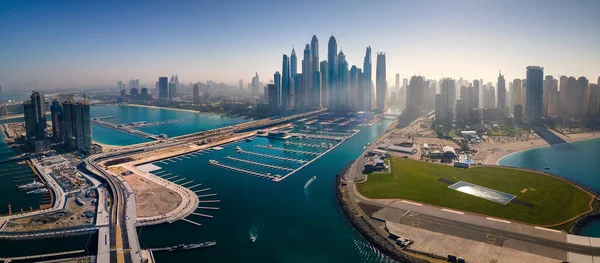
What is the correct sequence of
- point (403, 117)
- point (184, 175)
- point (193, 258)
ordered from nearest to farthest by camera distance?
point (193, 258)
point (184, 175)
point (403, 117)

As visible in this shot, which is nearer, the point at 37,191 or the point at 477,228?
the point at 477,228

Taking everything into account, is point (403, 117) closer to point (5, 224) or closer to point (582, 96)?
point (582, 96)

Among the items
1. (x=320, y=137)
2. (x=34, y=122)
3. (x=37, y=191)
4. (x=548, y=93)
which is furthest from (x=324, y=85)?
(x=37, y=191)

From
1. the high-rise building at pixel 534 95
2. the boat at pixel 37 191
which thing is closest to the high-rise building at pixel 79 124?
the boat at pixel 37 191

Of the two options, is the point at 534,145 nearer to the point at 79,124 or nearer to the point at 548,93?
the point at 548,93

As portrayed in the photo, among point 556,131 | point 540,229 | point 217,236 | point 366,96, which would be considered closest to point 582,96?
point 556,131

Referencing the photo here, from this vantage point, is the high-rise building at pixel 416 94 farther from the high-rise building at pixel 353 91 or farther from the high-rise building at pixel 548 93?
the high-rise building at pixel 548 93
